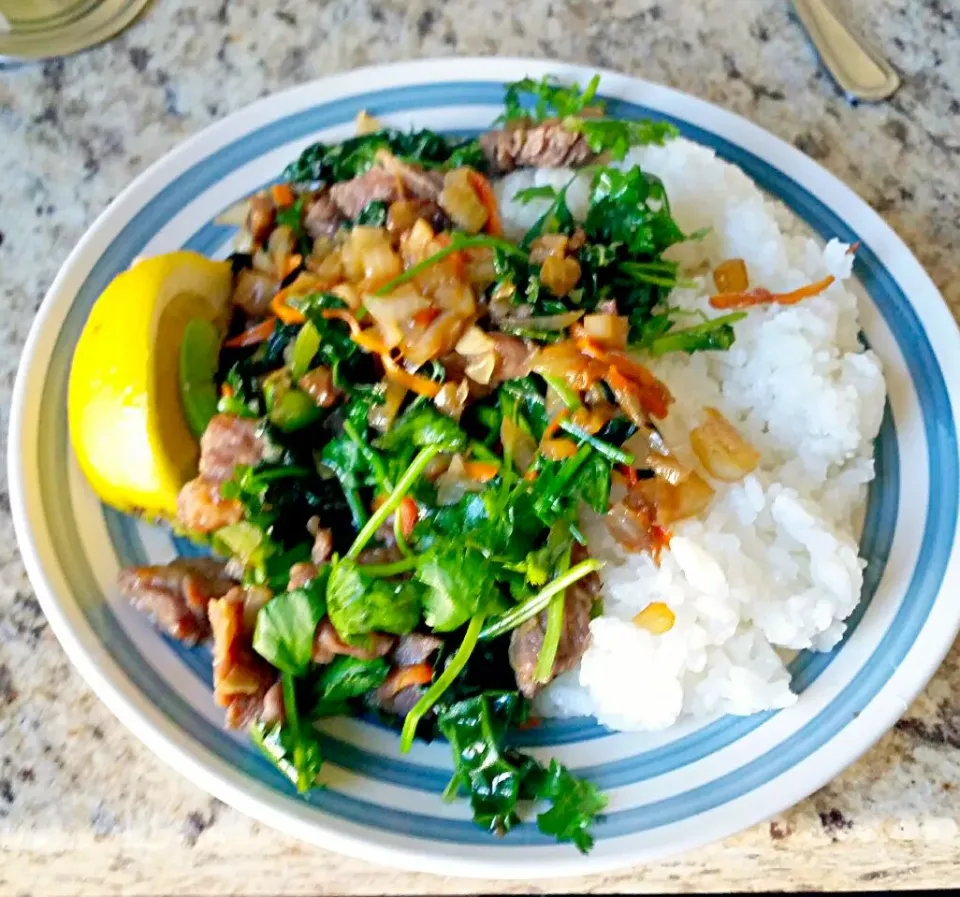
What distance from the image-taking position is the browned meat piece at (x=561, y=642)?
148 centimetres

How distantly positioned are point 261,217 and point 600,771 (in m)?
1.15

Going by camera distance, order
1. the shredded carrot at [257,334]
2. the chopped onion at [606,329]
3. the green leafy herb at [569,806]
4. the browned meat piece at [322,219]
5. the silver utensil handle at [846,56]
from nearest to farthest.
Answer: the green leafy herb at [569,806] < the chopped onion at [606,329] < the shredded carrot at [257,334] < the browned meat piece at [322,219] < the silver utensil handle at [846,56]

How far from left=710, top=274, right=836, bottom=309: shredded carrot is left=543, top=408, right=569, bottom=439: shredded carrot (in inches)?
17.0

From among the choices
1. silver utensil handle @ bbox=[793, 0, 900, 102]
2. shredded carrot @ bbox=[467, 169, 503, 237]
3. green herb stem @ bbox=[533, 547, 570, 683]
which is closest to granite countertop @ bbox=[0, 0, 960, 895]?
silver utensil handle @ bbox=[793, 0, 900, 102]

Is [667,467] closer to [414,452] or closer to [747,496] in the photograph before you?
[747,496]

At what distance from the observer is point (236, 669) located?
1430 mm

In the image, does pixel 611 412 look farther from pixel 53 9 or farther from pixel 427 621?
pixel 53 9

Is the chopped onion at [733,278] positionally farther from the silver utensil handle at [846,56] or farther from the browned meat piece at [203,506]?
the browned meat piece at [203,506]

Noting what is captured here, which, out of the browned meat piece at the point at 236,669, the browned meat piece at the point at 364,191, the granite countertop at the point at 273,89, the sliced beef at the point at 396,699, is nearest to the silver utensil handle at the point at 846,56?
the granite countertop at the point at 273,89

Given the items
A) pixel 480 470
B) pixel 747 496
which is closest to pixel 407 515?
pixel 480 470

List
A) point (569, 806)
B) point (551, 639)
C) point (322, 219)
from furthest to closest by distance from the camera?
point (322, 219) < point (551, 639) < point (569, 806)

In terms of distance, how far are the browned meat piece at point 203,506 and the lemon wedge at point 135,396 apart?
0.03 m

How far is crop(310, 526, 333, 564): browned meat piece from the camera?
5.07ft

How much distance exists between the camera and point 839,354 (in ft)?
5.74
